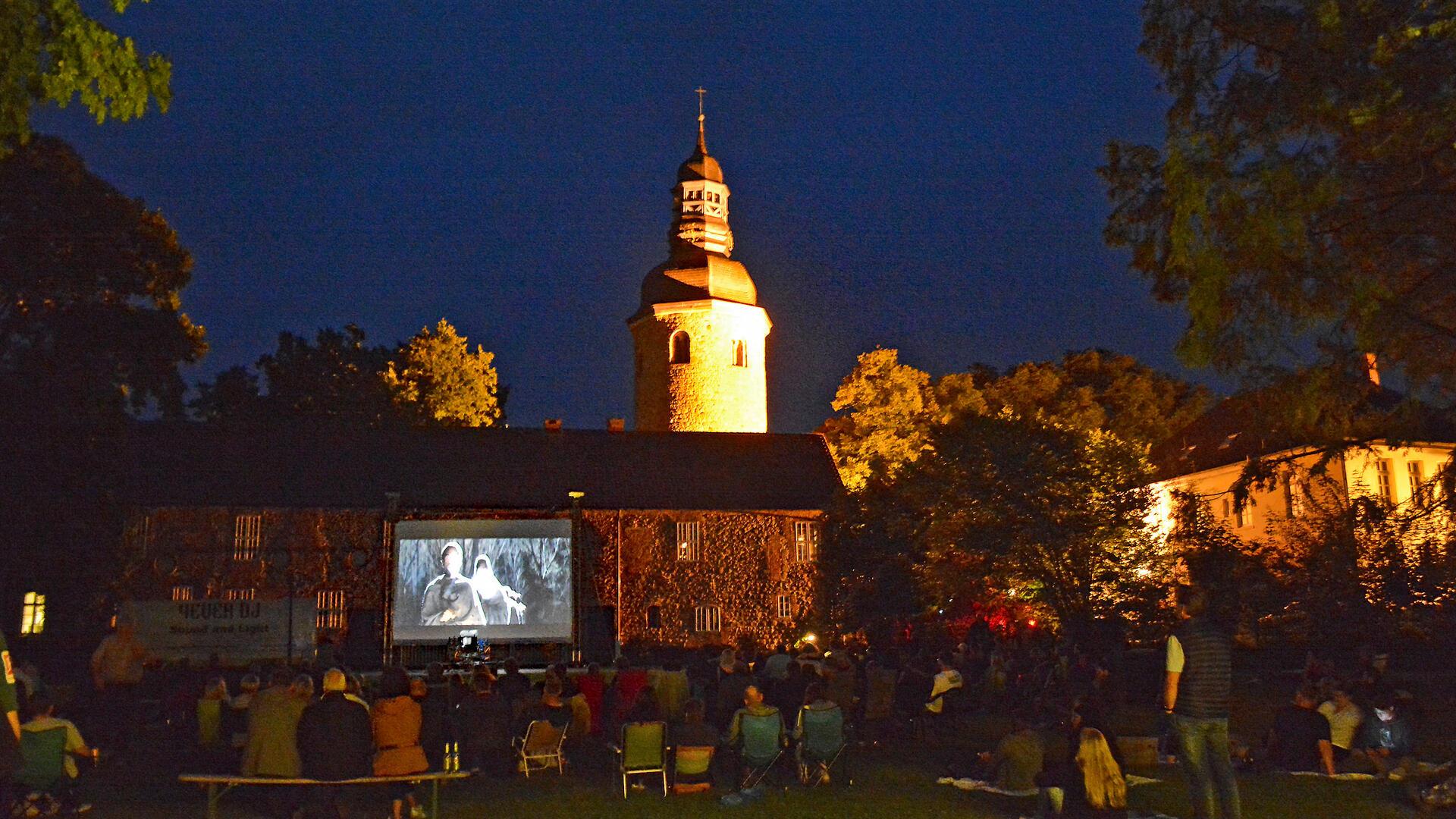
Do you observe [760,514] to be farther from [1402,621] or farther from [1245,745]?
[1245,745]

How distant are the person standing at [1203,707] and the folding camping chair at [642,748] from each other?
423 centimetres

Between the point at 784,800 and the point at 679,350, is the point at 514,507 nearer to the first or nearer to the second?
the point at 679,350

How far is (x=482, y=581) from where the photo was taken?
80.7 ft

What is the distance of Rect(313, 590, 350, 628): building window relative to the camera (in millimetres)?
32125

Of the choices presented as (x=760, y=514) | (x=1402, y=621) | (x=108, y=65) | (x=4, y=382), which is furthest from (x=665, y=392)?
(x=108, y=65)

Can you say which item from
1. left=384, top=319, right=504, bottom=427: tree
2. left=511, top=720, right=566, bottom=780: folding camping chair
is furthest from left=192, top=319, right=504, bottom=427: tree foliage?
left=511, top=720, right=566, bottom=780: folding camping chair

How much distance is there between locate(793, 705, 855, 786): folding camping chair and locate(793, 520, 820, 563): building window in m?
24.4

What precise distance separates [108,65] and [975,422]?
18963mm

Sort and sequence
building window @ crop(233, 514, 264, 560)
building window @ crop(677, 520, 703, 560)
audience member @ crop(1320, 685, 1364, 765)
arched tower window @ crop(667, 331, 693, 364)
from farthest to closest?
arched tower window @ crop(667, 331, 693, 364)
building window @ crop(677, 520, 703, 560)
building window @ crop(233, 514, 264, 560)
audience member @ crop(1320, 685, 1364, 765)

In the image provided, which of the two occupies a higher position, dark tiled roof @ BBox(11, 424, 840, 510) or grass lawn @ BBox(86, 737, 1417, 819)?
dark tiled roof @ BBox(11, 424, 840, 510)

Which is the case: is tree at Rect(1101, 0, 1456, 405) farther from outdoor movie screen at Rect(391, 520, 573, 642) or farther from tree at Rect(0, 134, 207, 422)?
tree at Rect(0, 134, 207, 422)

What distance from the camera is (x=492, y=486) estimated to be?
3562cm

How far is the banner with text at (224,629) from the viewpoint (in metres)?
22.2

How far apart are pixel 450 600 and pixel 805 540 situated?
44.4 feet
